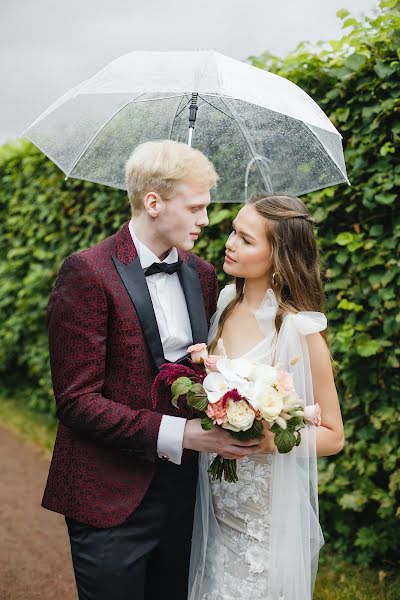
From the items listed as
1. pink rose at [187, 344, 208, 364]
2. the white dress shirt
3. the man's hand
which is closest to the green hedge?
the white dress shirt

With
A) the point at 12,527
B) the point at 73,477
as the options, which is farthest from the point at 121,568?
the point at 12,527

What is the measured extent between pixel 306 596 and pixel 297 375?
79 cm

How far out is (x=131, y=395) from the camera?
2.21m

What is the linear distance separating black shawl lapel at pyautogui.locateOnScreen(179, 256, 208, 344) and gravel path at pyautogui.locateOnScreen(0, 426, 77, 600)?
2346mm

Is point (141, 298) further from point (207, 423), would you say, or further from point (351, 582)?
point (351, 582)

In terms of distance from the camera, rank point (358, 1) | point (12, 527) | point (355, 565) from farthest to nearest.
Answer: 1. point (12, 527)
2. point (358, 1)
3. point (355, 565)

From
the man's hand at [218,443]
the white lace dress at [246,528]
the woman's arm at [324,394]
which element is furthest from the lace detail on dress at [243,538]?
the man's hand at [218,443]

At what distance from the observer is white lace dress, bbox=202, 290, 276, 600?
7.66ft

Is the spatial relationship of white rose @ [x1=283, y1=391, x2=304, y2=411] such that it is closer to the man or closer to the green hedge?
the man

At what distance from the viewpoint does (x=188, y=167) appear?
2.27m

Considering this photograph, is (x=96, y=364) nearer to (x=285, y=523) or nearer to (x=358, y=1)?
(x=285, y=523)

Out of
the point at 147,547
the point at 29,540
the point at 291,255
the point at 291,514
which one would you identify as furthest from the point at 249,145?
the point at 29,540

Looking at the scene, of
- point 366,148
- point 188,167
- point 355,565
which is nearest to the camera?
point 188,167

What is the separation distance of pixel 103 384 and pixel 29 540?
9.55 ft
